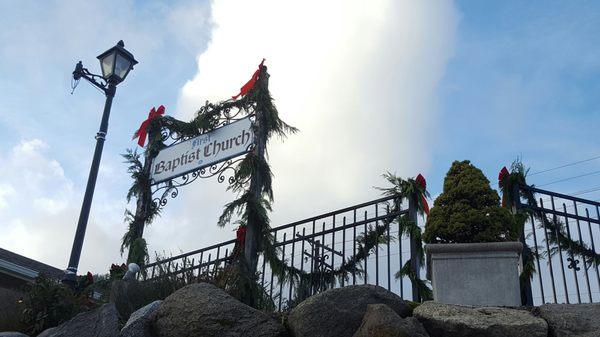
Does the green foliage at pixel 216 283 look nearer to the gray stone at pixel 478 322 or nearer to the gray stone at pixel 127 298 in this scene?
the gray stone at pixel 127 298

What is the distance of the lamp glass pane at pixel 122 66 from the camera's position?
29.1ft

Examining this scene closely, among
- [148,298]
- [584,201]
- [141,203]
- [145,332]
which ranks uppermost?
[141,203]

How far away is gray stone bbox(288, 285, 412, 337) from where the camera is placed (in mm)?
4914

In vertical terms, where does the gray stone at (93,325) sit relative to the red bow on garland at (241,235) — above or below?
below

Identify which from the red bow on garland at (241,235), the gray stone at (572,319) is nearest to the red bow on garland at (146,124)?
the red bow on garland at (241,235)

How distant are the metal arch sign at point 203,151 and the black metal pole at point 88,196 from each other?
1946mm

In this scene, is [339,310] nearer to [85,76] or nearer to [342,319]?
[342,319]

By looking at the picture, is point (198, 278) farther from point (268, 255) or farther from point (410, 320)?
point (410, 320)

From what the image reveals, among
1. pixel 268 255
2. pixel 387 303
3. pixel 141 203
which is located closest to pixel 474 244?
pixel 387 303

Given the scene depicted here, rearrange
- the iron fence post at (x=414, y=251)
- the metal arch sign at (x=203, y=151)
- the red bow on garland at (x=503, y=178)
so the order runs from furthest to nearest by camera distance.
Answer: the metal arch sign at (x=203, y=151) < the red bow on garland at (x=503, y=178) < the iron fence post at (x=414, y=251)

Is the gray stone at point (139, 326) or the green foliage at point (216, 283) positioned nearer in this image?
the gray stone at point (139, 326)

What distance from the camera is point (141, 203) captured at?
431 inches

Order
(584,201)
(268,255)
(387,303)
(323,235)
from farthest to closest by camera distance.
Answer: (268,255), (323,235), (584,201), (387,303)

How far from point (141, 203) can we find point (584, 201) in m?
7.22
